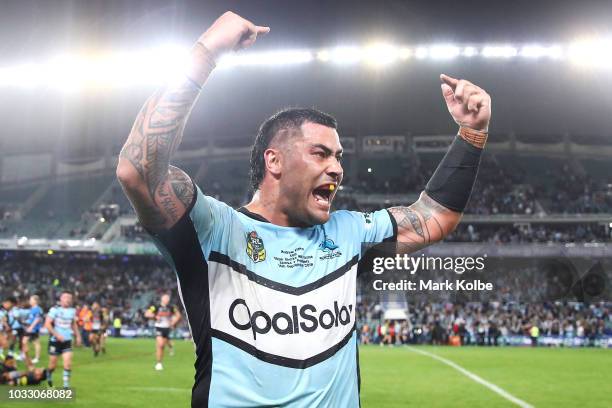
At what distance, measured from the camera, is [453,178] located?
9.73 ft

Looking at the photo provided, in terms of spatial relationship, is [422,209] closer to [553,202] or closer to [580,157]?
[553,202]

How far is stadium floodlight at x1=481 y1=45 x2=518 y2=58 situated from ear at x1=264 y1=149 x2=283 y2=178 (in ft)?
118

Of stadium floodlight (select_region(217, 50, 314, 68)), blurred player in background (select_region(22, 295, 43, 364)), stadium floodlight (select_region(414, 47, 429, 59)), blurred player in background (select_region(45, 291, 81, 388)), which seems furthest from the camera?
stadium floodlight (select_region(217, 50, 314, 68))

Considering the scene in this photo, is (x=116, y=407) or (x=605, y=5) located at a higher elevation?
(x=605, y=5)

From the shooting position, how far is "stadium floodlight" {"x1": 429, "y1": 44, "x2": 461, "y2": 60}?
36.4 m

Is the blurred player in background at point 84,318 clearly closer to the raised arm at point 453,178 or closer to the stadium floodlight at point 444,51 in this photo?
the raised arm at point 453,178

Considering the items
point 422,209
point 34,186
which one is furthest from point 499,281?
point 422,209

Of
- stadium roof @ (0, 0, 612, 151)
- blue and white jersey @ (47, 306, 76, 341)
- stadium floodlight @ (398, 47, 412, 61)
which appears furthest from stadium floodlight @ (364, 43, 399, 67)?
blue and white jersey @ (47, 306, 76, 341)

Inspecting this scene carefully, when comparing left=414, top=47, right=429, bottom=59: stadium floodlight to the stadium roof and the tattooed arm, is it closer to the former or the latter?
the stadium roof

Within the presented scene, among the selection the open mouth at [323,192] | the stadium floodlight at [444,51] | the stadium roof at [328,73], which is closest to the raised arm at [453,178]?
the open mouth at [323,192]

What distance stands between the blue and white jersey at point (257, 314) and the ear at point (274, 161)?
241 mm

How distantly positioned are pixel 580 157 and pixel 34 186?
3964cm

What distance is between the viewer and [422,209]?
10.0 feet

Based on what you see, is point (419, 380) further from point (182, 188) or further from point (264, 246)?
point (182, 188)
